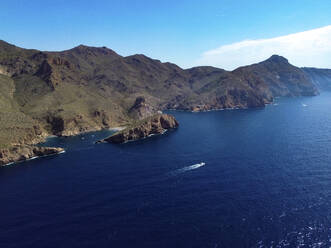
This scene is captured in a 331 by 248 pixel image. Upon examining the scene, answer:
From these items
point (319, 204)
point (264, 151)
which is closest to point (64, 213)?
point (319, 204)

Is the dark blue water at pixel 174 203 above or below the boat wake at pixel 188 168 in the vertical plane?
below

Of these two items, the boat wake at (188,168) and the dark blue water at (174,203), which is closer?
the dark blue water at (174,203)

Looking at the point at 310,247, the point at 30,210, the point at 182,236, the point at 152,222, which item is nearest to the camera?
the point at 310,247

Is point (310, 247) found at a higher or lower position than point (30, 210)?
lower

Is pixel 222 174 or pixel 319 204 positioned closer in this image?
pixel 319 204

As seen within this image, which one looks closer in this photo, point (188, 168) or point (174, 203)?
point (174, 203)

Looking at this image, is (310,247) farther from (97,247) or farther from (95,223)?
(95,223)

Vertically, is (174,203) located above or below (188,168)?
below

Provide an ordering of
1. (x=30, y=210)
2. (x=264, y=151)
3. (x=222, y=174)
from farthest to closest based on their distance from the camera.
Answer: (x=264, y=151)
(x=222, y=174)
(x=30, y=210)
